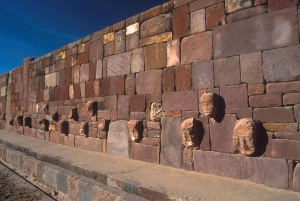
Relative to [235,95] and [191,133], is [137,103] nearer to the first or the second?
[191,133]

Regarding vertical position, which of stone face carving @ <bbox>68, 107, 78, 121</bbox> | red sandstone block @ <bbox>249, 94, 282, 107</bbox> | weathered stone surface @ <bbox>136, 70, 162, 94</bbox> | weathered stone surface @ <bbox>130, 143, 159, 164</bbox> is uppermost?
weathered stone surface @ <bbox>136, 70, 162, 94</bbox>

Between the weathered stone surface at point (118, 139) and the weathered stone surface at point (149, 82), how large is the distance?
2.76ft

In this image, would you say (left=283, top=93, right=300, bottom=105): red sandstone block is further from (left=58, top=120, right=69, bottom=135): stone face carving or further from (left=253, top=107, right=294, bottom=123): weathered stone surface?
(left=58, top=120, right=69, bottom=135): stone face carving

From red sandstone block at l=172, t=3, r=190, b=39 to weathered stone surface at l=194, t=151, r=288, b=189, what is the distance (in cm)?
192

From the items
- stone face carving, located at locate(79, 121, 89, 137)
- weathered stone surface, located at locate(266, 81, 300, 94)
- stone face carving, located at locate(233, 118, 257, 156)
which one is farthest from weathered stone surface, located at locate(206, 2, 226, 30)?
stone face carving, located at locate(79, 121, 89, 137)

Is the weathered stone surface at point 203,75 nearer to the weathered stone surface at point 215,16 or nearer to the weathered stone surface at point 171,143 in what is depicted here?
the weathered stone surface at point 215,16

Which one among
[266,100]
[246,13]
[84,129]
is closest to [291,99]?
[266,100]

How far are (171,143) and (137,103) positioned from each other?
3.66ft

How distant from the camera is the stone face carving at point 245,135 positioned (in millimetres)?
2961

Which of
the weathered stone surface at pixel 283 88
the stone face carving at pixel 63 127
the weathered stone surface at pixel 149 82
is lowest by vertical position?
the stone face carving at pixel 63 127

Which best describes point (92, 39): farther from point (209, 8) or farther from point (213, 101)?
point (213, 101)

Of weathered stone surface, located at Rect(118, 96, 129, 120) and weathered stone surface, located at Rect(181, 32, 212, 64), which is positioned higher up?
weathered stone surface, located at Rect(181, 32, 212, 64)

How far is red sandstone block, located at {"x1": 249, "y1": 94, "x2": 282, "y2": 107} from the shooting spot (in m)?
2.92

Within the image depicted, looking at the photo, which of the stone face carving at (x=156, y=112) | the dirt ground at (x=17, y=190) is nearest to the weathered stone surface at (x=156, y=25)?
the stone face carving at (x=156, y=112)
